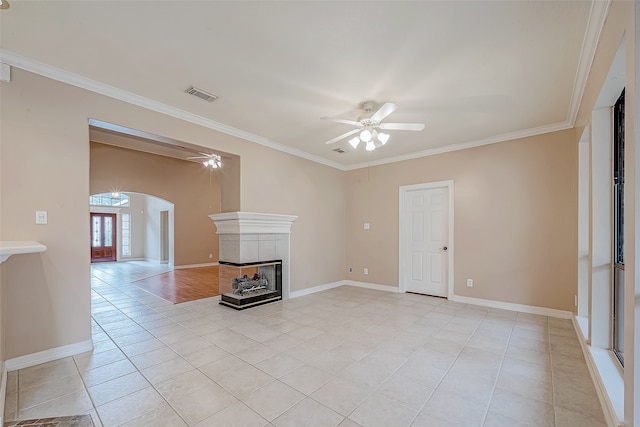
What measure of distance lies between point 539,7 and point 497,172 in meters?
2.98

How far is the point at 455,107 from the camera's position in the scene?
3.39m

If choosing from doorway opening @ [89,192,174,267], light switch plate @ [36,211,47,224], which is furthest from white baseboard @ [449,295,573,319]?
doorway opening @ [89,192,174,267]

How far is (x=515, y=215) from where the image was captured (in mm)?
4250

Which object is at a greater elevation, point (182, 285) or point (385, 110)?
point (385, 110)

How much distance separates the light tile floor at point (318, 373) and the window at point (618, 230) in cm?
44

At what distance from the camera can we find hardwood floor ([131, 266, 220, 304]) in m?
5.11

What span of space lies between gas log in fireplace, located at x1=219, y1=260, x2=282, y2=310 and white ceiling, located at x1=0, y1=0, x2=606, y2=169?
7.67 feet

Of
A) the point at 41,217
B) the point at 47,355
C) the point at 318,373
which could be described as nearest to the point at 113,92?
the point at 41,217

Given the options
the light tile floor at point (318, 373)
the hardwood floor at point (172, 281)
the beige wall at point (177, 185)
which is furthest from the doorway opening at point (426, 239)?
the beige wall at point (177, 185)

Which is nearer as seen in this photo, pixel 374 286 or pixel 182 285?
pixel 374 286

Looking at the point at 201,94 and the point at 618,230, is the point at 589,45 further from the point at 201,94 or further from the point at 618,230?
the point at 201,94

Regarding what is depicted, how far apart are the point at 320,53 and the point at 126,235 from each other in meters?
11.8

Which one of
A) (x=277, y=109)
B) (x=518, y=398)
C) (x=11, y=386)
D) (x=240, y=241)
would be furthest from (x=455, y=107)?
(x=11, y=386)

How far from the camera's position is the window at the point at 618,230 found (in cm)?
233
